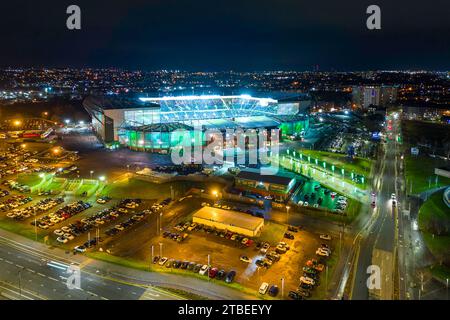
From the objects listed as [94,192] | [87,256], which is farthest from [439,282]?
[94,192]

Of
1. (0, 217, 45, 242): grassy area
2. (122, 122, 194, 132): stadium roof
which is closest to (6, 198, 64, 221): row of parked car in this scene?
(0, 217, 45, 242): grassy area

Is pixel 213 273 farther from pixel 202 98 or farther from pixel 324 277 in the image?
pixel 202 98

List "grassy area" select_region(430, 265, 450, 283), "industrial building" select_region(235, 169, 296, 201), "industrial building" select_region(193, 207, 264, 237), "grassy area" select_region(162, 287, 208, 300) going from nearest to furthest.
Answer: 1. "grassy area" select_region(162, 287, 208, 300)
2. "grassy area" select_region(430, 265, 450, 283)
3. "industrial building" select_region(193, 207, 264, 237)
4. "industrial building" select_region(235, 169, 296, 201)

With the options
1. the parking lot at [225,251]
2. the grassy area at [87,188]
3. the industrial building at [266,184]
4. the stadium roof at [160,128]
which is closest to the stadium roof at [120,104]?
the stadium roof at [160,128]

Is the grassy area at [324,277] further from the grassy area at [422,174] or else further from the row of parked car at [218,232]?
the grassy area at [422,174]

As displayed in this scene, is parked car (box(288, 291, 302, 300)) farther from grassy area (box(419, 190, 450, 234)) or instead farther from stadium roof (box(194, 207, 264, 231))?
grassy area (box(419, 190, 450, 234))

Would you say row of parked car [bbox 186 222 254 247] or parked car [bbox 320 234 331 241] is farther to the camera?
parked car [bbox 320 234 331 241]

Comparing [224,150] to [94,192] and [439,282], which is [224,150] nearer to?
→ [94,192]

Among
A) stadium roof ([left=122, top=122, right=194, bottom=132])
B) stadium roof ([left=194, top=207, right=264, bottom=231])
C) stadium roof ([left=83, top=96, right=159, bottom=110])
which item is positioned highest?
stadium roof ([left=83, top=96, right=159, bottom=110])
